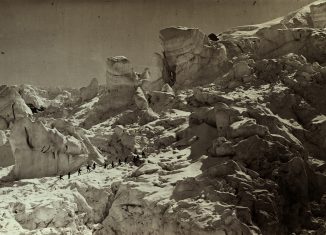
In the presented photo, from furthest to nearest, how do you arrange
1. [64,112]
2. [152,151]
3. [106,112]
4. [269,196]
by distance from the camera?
[64,112], [106,112], [152,151], [269,196]

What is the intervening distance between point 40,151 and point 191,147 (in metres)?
2.78

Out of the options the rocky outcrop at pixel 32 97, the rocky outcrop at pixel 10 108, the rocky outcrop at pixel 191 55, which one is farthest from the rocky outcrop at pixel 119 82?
the rocky outcrop at pixel 32 97

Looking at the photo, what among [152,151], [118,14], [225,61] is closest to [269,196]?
[152,151]

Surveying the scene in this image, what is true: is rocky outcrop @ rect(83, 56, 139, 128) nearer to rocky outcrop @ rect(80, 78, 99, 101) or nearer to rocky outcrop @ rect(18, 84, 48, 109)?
rocky outcrop @ rect(80, 78, 99, 101)

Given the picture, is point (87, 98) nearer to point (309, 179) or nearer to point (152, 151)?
point (152, 151)

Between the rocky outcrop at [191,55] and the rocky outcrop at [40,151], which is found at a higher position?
the rocky outcrop at [191,55]

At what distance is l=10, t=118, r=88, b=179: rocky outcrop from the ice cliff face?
0.02 m

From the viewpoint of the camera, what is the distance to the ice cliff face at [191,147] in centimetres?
825

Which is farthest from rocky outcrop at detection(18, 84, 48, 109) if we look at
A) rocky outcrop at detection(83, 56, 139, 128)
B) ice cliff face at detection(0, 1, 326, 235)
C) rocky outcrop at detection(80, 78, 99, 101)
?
rocky outcrop at detection(83, 56, 139, 128)

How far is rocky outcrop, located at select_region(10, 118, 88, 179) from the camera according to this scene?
1026cm

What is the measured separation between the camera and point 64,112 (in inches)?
514

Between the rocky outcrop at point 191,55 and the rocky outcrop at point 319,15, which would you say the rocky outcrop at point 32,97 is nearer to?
the rocky outcrop at point 191,55

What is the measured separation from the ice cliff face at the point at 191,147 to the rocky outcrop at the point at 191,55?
2 centimetres

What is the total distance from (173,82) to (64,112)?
2617 millimetres
